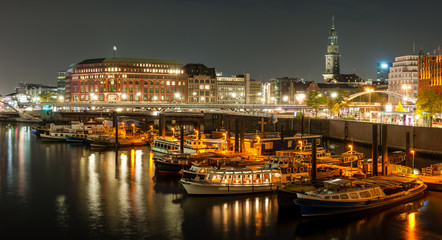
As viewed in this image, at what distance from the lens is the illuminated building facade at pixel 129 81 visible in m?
183

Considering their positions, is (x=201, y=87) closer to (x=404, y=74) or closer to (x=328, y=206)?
(x=404, y=74)

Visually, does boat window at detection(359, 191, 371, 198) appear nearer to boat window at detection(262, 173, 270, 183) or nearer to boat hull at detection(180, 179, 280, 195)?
boat hull at detection(180, 179, 280, 195)

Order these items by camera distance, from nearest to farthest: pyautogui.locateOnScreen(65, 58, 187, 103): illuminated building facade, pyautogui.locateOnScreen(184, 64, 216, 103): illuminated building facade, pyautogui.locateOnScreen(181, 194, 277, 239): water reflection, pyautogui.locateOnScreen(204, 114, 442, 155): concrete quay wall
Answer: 1. pyautogui.locateOnScreen(181, 194, 277, 239): water reflection
2. pyautogui.locateOnScreen(204, 114, 442, 155): concrete quay wall
3. pyautogui.locateOnScreen(65, 58, 187, 103): illuminated building facade
4. pyautogui.locateOnScreen(184, 64, 216, 103): illuminated building facade

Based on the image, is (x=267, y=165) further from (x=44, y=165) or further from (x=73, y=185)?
(x=44, y=165)

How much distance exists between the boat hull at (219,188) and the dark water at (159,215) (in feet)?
1.78

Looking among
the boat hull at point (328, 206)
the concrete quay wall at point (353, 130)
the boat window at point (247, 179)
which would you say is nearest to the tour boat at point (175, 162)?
the boat window at point (247, 179)

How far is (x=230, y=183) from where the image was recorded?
35.9 m

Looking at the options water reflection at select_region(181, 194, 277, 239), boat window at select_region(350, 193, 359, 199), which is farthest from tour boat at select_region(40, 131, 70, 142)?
boat window at select_region(350, 193, 359, 199)

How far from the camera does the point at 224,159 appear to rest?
138ft

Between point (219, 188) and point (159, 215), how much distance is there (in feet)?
17.9

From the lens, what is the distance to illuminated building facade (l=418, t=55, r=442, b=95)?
112 meters

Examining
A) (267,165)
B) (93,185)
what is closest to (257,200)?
(267,165)

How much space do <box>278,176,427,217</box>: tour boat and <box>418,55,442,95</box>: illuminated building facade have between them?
84368 millimetres

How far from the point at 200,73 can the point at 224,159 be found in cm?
15658
